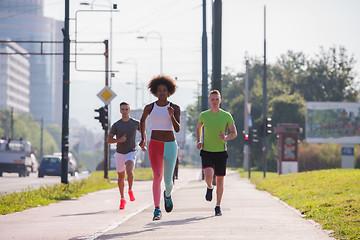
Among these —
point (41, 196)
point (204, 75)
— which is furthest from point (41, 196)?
point (204, 75)

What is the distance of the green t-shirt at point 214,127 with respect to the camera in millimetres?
12312

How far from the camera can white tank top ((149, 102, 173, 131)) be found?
1071 cm

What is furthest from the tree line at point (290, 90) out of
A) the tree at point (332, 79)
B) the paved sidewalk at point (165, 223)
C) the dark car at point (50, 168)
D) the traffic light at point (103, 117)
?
the paved sidewalk at point (165, 223)

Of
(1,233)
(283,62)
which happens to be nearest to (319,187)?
(1,233)

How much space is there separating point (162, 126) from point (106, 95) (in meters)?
17.1

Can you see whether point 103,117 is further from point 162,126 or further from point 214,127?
point 162,126

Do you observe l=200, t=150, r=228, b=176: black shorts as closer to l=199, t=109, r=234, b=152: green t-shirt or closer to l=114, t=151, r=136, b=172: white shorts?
l=199, t=109, r=234, b=152: green t-shirt

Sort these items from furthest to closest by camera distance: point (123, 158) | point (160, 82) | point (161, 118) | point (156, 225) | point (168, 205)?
1. point (123, 158)
2. point (156, 225)
3. point (168, 205)
4. point (160, 82)
5. point (161, 118)

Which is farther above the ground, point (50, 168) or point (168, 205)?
point (168, 205)

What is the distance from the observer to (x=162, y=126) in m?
10.8

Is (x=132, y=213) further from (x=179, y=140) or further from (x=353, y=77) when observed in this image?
(x=353, y=77)

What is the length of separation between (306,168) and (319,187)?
127ft

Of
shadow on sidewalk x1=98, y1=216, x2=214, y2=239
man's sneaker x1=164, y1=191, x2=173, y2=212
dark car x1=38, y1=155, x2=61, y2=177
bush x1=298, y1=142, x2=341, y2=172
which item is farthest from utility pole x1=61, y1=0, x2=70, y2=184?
bush x1=298, y1=142, x2=341, y2=172

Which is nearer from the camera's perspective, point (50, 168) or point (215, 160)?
point (215, 160)
